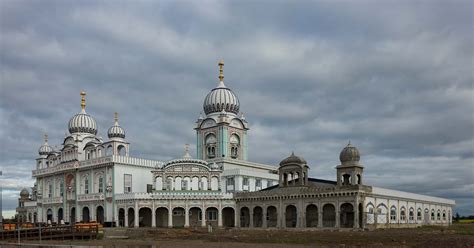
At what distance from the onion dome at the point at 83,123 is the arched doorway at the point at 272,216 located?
41.6 m

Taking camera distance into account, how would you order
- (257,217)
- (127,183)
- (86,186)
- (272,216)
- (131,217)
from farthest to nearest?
(86,186)
(127,183)
(131,217)
(257,217)
(272,216)

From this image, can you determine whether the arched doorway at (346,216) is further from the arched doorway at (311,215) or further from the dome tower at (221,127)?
the dome tower at (221,127)

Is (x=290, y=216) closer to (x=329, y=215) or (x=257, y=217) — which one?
(x=329, y=215)

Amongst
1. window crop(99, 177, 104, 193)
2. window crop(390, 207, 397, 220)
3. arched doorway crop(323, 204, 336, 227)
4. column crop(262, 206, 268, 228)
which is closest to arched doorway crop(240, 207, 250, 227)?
column crop(262, 206, 268, 228)

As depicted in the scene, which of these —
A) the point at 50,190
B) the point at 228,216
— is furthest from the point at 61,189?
the point at 228,216

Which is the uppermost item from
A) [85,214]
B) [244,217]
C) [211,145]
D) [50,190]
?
[211,145]

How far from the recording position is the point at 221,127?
93188 mm

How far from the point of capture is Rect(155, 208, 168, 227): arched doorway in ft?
273

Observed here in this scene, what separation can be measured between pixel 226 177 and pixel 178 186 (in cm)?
825

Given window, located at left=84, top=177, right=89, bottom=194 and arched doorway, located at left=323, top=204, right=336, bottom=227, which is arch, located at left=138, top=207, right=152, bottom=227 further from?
arched doorway, located at left=323, top=204, right=336, bottom=227

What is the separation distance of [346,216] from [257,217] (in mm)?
15988

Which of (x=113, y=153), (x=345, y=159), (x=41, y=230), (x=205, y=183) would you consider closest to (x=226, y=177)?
(x=205, y=183)

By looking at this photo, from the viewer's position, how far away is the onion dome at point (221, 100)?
315 feet

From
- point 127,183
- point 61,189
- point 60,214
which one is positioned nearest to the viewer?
point 127,183
